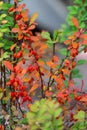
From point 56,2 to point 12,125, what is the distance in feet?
9.42

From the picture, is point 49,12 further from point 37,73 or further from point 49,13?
point 37,73

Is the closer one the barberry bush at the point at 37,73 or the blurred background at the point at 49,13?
the barberry bush at the point at 37,73

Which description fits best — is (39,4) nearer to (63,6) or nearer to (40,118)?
(63,6)

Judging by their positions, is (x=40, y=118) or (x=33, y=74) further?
(x=33, y=74)

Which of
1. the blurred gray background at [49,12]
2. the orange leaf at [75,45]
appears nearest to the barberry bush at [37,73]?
the orange leaf at [75,45]

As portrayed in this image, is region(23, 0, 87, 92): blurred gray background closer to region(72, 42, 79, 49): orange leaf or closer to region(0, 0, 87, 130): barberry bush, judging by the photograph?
region(0, 0, 87, 130): barberry bush

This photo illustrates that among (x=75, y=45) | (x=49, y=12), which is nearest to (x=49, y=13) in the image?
(x=49, y=12)

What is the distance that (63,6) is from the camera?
4805 mm

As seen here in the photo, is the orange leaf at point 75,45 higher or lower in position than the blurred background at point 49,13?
lower

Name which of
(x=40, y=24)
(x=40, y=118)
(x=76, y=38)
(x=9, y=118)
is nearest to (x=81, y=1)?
(x=76, y=38)

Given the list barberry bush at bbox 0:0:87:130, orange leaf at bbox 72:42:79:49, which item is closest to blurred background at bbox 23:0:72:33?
barberry bush at bbox 0:0:87:130

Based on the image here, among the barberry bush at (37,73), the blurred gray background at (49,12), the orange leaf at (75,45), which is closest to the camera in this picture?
the barberry bush at (37,73)

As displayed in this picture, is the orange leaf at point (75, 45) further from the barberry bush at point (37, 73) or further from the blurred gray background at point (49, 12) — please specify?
the blurred gray background at point (49, 12)

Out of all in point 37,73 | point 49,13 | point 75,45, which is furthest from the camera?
point 49,13
